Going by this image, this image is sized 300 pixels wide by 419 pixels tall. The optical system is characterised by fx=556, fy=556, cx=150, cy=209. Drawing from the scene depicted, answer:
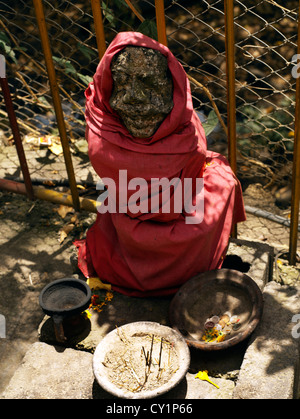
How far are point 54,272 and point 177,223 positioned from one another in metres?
1.04

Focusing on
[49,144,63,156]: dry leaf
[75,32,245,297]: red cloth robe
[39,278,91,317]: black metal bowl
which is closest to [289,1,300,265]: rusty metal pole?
[75,32,245,297]: red cloth robe

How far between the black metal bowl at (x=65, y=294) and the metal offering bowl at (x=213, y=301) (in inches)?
20.0

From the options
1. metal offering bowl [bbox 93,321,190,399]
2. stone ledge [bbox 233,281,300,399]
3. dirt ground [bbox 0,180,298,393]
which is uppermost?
metal offering bowl [bbox 93,321,190,399]

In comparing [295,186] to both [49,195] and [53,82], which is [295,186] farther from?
[49,195]

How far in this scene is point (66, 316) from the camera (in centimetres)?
301

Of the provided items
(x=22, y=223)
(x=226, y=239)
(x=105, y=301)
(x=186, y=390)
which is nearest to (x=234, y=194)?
(x=226, y=239)

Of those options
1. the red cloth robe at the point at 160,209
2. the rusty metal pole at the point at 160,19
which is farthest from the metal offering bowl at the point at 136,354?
the rusty metal pole at the point at 160,19

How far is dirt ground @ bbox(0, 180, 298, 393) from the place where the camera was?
3.36 meters

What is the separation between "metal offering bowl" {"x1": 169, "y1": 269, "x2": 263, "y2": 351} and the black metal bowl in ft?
1.67

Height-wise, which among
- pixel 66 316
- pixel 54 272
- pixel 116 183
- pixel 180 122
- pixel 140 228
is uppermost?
pixel 180 122

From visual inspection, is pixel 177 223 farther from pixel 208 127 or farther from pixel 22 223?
pixel 22 223

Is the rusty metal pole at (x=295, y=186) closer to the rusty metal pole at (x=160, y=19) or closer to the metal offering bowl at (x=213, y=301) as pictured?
the metal offering bowl at (x=213, y=301)

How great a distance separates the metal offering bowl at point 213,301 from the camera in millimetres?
3062

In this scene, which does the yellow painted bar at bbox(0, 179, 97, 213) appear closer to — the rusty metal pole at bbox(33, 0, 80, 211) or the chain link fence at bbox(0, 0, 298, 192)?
the rusty metal pole at bbox(33, 0, 80, 211)
